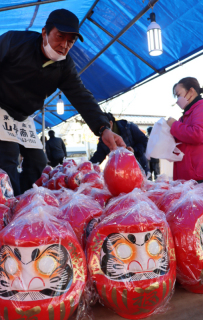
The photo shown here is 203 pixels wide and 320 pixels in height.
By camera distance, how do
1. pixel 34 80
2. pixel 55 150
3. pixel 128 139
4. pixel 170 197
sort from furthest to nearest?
pixel 55 150 → pixel 128 139 → pixel 34 80 → pixel 170 197

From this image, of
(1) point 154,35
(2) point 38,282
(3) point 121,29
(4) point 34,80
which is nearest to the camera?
(2) point 38,282

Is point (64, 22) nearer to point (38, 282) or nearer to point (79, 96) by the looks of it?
point (79, 96)

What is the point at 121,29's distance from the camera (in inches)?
173

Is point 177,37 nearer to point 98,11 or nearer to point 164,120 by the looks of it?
point 98,11

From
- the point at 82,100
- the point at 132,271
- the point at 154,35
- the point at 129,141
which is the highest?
the point at 154,35

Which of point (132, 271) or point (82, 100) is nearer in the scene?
point (132, 271)

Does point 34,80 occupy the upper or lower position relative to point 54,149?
upper

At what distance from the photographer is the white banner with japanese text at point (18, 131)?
72.7 inches

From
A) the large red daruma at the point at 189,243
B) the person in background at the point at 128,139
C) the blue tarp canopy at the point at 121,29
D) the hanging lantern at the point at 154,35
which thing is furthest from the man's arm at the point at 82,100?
the hanging lantern at the point at 154,35

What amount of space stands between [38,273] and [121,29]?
14.6 ft

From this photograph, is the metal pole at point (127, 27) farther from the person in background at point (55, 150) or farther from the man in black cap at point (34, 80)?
the man in black cap at point (34, 80)

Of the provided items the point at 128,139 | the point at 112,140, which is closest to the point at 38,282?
the point at 112,140

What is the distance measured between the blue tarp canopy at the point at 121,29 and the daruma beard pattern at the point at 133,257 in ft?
11.3

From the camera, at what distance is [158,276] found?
0.84 metres
